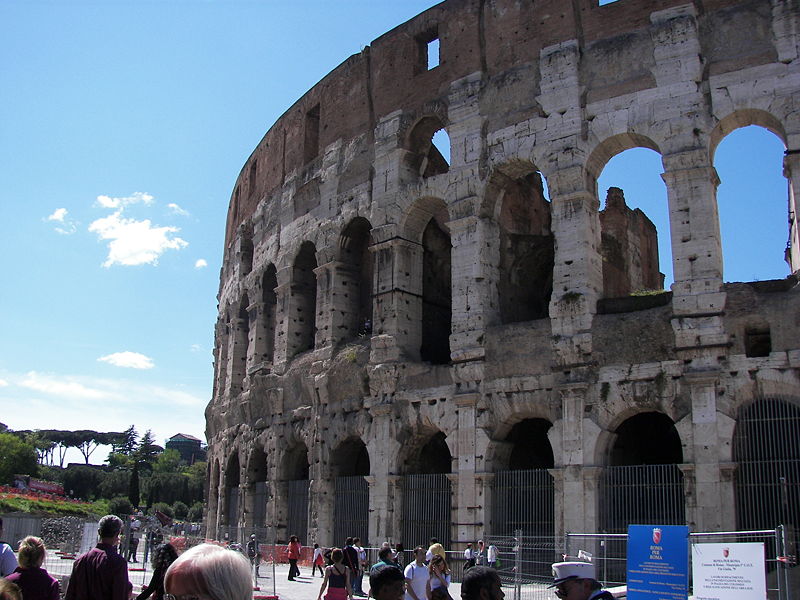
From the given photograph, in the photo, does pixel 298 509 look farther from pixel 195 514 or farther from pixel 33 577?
pixel 195 514

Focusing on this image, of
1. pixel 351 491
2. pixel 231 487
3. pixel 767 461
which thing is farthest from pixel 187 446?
pixel 767 461

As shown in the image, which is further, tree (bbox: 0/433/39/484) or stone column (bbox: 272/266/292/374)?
tree (bbox: 0/433/39/484)

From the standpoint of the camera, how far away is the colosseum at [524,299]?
13.7m

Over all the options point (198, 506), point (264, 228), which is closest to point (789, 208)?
point (264, 228)

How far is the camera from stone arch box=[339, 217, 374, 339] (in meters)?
20.3

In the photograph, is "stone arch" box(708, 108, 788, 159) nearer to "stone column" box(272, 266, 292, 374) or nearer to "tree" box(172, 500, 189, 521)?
"stone column" box(272, 266, 292, 374)

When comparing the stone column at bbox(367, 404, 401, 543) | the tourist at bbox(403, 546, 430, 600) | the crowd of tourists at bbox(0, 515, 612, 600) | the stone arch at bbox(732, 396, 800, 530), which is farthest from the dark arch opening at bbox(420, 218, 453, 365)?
the crowd of tourists at bbox(0, 515, 612, 600)

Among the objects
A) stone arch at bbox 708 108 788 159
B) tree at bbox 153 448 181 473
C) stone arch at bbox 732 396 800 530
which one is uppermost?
stone arch at bbox 708 108 788 159

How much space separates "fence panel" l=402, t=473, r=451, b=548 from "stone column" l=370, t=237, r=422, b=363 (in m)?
2.60

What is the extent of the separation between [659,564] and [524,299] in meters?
11.0

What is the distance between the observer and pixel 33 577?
4934 mm

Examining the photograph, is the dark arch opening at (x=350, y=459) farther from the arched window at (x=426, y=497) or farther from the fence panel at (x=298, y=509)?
the arched window at (x=426, y=497)

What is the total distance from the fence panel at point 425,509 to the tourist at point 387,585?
40.7 feet

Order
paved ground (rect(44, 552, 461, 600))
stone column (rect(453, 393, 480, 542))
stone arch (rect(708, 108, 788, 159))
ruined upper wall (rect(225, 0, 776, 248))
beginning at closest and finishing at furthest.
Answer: paved ground (rect(44, 552, 461, 600)) < stone arch (rect(708, 108, 788, 159)) < ruined upper wall (rect(225, 0, 776, 248)) < stone column (rect(453, 393, 480, 542))
